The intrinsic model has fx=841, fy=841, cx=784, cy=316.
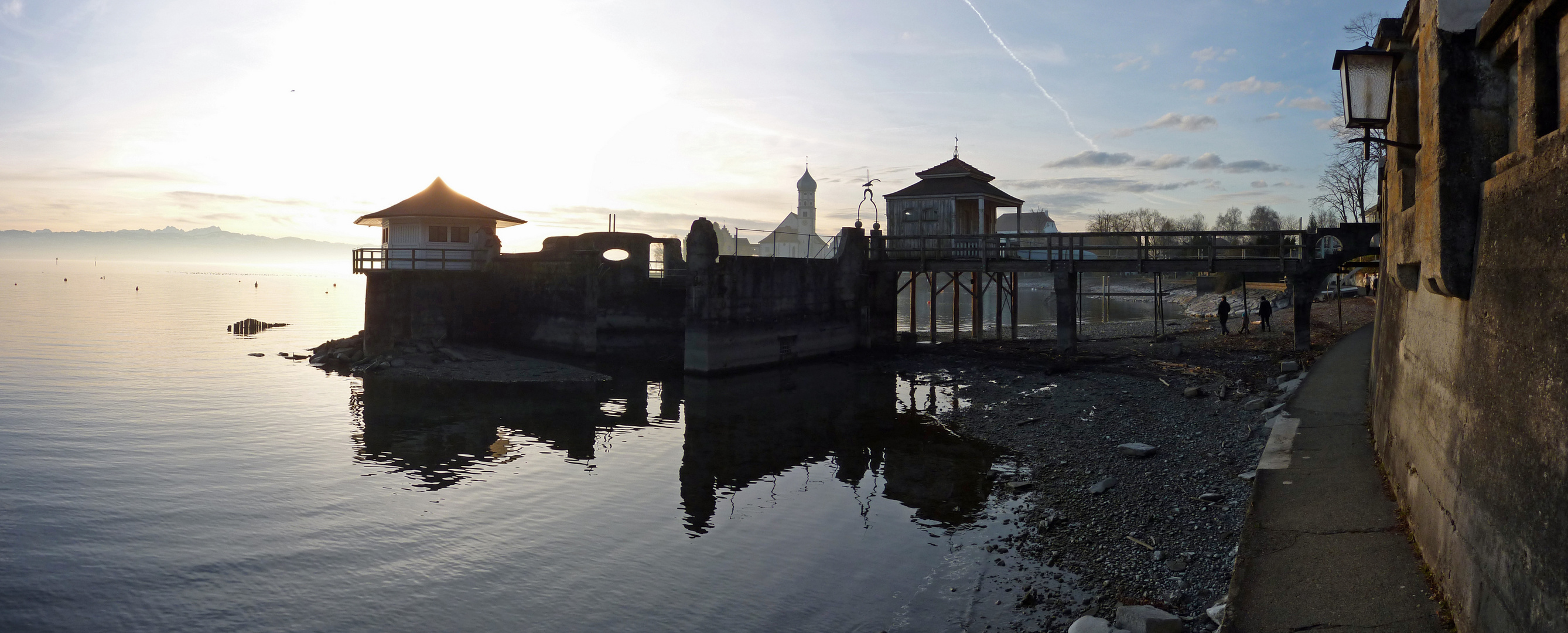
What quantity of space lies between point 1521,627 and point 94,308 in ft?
322

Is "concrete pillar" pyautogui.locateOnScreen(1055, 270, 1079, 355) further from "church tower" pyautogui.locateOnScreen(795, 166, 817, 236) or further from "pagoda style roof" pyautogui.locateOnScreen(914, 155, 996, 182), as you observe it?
"church tower" pyautogui.locateOnScreen(795, 166, 817, 236)

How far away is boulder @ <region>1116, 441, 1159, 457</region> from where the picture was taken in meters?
14.3

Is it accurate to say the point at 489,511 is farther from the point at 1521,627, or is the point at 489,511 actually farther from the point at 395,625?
the point at 1521,627

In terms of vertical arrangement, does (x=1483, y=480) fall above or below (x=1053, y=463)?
above

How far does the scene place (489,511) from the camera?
1381 centimetres

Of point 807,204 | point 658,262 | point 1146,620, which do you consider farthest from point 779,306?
point 807,204

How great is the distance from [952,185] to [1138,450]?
74.2 feet

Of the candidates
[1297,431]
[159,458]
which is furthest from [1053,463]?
[159,458]

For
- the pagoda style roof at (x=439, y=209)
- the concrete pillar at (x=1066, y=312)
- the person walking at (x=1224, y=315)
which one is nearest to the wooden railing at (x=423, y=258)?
the pagoda style roof at (x=439, y=209)

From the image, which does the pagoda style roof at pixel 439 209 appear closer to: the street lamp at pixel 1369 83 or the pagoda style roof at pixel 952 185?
the pagoda style roof at pixel 952 185

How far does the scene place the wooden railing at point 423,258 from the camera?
33.2 meters

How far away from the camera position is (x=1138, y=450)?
1445 cm

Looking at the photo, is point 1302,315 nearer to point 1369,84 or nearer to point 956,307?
point 956,307

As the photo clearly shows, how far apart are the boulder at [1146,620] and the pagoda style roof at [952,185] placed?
28.1m
